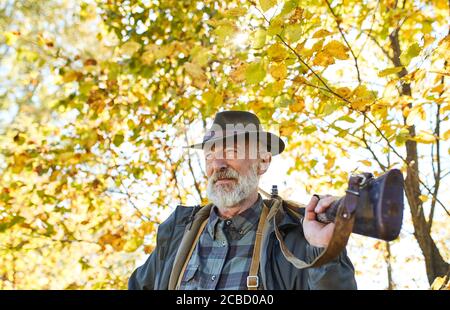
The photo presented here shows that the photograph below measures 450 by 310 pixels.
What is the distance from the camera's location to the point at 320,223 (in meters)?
2.50

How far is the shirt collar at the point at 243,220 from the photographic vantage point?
10.9 feet

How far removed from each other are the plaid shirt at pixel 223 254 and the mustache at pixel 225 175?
0.70 feet

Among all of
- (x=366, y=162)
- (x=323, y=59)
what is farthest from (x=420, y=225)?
(x=323, y=59)

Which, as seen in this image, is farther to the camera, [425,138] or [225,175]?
[425,138]

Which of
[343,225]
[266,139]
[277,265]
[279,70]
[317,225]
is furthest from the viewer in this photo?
[266,139]

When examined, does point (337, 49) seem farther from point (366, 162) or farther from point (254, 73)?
point (366, 162)

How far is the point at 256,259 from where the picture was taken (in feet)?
9.91

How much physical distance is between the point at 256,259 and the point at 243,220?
1.24ft

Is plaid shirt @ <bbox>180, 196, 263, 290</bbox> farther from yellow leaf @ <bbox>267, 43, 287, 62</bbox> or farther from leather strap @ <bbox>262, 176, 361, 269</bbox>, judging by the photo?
yellow leaf @ <bbox>267, 43, 287, 62</bbox>

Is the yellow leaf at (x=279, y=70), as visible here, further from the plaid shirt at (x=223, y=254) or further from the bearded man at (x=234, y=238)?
the plaid shirt at (x=223, y=254)

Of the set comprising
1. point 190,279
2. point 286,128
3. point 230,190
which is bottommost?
point 190,279

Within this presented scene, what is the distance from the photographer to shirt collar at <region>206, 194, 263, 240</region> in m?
3.31
